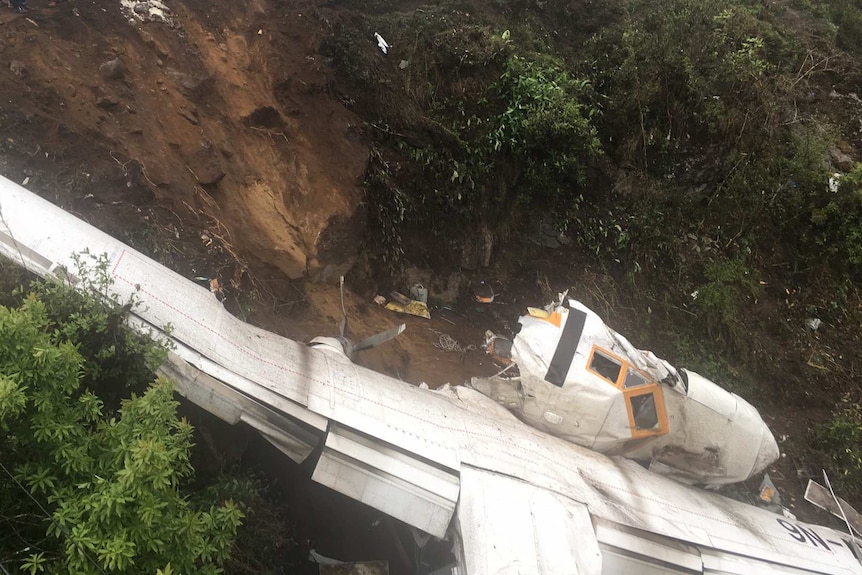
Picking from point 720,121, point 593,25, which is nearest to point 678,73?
point 720,121

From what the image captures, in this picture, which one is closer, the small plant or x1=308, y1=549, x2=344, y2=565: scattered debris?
x1=308, y1=549, x2=344, y2=565: scattered debris

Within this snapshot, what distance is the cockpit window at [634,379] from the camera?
14.3 feet

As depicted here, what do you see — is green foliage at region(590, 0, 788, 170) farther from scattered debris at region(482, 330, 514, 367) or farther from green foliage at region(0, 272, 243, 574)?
green foliage at region(0, 272, 243, 574)

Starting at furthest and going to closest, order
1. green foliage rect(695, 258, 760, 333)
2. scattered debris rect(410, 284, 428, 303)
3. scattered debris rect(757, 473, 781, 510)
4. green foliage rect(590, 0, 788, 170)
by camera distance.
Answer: green foliage rect(590, 0, 788, 170) → green foliage rect(695, 258, 760, 333) → scattered debris rect(410, 284, 428, 303) → scattered debris rect(757, 473, 781, 510)

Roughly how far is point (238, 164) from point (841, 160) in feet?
29.4

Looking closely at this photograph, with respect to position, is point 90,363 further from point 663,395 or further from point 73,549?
point 663,395

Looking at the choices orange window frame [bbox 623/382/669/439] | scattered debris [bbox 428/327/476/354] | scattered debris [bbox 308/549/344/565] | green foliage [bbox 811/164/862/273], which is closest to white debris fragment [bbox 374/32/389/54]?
scattered debris [bbox 428/327/476/354]

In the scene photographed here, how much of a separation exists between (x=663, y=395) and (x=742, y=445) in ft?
3.16

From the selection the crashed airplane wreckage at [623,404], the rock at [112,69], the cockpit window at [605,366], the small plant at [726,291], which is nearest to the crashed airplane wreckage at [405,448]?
the crashed airplane wreckage at [623,404]

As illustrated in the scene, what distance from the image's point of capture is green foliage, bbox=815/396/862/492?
5.75m

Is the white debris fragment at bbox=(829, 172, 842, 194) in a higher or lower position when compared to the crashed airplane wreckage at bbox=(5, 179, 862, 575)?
higher

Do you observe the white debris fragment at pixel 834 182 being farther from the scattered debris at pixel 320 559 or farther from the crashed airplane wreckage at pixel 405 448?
the scattered debris at pixel 320 559

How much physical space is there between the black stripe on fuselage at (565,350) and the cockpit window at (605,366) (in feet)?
0.66

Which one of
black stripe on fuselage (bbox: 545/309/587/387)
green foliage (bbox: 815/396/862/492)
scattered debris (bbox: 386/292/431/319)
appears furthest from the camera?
scattered debris (bbox: 386/292/431/319)
